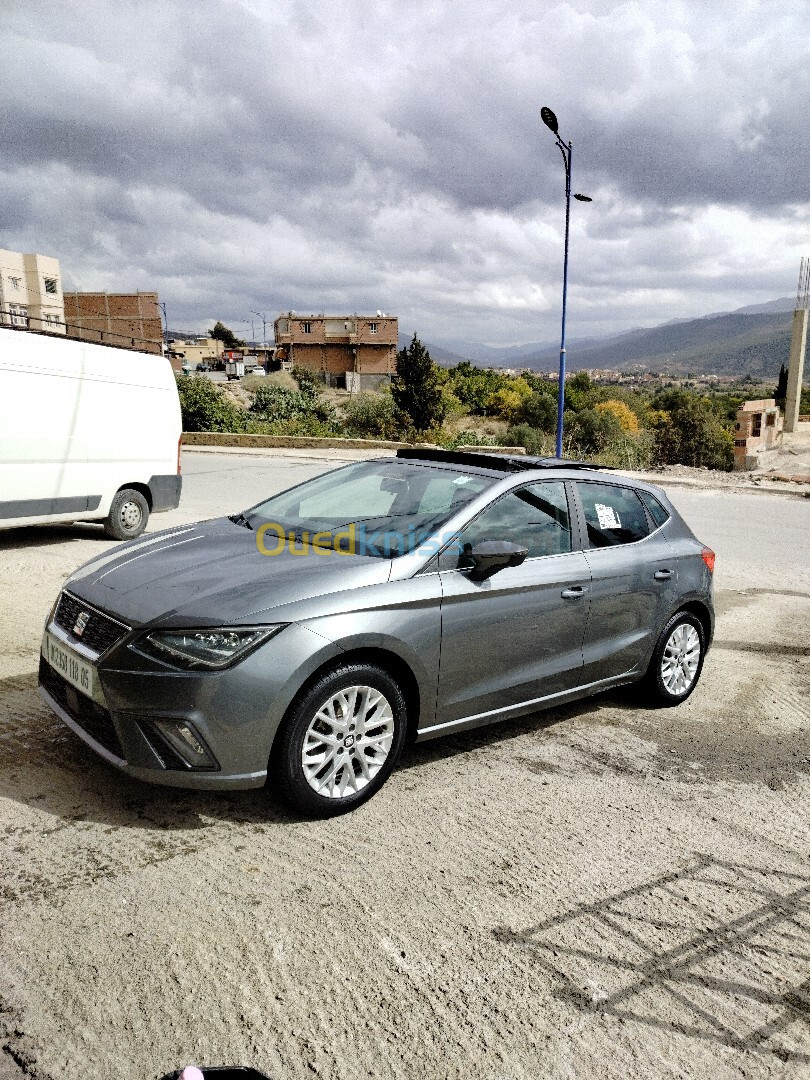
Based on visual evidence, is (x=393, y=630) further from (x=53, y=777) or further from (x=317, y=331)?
(x=317, y=331)

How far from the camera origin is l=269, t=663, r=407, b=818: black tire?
3288mm

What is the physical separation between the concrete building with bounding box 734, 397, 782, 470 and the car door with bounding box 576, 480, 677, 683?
2153 cm

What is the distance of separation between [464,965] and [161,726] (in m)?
1.43

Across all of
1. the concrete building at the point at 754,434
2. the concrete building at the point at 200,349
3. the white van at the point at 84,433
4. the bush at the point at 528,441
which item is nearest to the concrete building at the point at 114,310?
the concrete building at the point at 200,349

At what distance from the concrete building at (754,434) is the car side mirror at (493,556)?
75.2 ft

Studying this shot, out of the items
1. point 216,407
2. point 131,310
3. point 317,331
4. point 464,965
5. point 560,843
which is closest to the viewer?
point 464,965

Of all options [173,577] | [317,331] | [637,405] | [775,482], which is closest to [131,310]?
[317,331]

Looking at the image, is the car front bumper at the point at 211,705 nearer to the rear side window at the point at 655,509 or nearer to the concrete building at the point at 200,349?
the rear side window at the point at 655,509

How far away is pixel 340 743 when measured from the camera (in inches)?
135

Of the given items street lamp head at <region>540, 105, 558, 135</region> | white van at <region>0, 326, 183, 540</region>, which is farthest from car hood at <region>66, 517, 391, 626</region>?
street lamp head at <region>540, 105, 558, 135</region>

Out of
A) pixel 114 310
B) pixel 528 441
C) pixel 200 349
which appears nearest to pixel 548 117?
pixel 528 441

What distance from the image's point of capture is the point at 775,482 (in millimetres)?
20078

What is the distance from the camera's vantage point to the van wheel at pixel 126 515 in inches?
373

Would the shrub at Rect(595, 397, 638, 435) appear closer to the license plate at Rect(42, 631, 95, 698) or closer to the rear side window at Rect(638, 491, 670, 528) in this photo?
the rear side window at Rect(638, 491, 670, 528)
